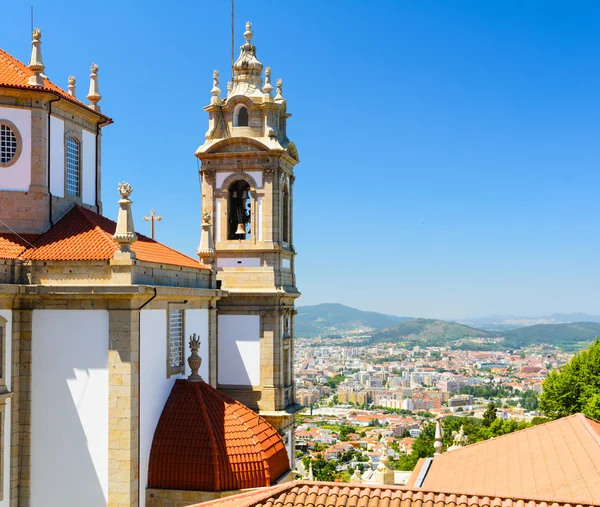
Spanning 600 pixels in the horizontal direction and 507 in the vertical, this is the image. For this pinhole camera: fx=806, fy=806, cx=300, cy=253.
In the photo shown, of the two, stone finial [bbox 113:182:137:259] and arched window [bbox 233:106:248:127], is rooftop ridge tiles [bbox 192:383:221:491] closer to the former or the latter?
stone finial [bbox 113:182:137:259]

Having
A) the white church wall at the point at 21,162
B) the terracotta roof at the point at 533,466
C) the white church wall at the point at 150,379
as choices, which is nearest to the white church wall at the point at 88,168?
the white church wall at the point at 21,162

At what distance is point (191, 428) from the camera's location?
61.2ft

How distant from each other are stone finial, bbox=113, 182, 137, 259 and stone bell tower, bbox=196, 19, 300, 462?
9.41 m

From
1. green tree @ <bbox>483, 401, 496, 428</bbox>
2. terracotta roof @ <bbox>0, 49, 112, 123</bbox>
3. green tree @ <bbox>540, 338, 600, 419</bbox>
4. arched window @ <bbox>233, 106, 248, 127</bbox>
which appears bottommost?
green tree @ <bbox>483, 401, 496, 428</bbox>

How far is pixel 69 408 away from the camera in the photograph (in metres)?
17.4

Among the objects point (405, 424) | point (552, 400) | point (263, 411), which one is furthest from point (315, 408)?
point (263, 411)

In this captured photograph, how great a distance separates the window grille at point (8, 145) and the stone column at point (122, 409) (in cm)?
509

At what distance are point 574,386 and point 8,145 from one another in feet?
95.9

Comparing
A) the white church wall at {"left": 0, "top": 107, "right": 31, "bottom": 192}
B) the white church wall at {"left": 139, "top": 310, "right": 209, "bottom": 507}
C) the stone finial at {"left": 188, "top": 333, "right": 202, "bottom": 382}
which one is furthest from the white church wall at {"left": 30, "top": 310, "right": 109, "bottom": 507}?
the white church wall at {"left": 0, "top": 107, "right": 31, "bottom": 192}

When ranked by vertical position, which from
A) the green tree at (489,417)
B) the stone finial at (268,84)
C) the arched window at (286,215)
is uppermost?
the stone finial at (268,84)

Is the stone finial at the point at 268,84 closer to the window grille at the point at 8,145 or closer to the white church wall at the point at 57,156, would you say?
the white church wall at the point at 57,156

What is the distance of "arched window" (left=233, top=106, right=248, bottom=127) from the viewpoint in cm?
2778

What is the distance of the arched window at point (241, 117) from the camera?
91.1 feet

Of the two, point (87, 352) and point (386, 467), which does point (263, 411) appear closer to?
point (386, 467)
